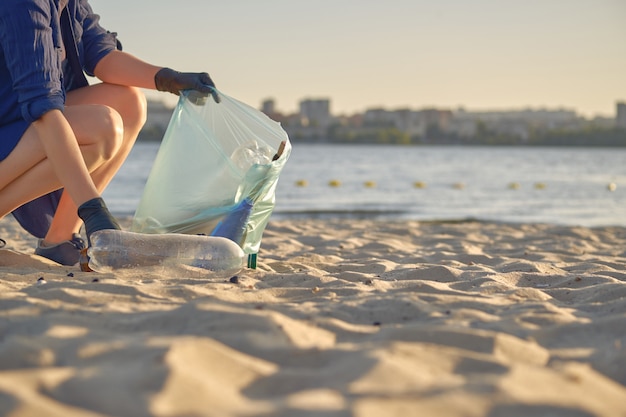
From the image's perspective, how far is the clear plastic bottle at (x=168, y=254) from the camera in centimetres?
272

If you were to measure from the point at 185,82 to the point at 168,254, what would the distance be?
0.81 m

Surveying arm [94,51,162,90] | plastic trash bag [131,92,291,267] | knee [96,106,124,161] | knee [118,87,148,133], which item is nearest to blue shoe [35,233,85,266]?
plastic trash bag [131,92,291,267]

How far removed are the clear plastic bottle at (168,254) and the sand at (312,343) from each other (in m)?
0.06

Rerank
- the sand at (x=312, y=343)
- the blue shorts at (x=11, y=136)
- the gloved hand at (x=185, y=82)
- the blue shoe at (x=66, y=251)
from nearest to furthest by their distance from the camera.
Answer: the sand at (x=312, y=343) → the blue shorts at (x=11, y=136) → the blue shoe at (x=66, y=251) → the gloved hand at (x=185, y=82)

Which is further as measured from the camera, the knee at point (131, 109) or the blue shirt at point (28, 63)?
the knee at point (131, 109)

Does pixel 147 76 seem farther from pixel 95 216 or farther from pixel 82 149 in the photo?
pixel 95 216

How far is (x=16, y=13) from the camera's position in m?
2.70

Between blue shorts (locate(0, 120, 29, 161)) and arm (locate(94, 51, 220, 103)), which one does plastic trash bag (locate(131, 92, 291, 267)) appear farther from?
blue shorts (locate(0, 120, 29, 161))

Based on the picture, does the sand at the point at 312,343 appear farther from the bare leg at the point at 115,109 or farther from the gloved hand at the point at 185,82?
the gloved hand at the point at 185,82

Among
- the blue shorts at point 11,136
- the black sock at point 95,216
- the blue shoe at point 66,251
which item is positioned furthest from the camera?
the blue shoe at point 66,251

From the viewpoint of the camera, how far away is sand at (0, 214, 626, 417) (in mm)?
1463

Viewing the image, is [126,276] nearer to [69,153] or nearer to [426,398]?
[69,153]

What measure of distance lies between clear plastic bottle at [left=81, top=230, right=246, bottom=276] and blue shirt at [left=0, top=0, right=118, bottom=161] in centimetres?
55

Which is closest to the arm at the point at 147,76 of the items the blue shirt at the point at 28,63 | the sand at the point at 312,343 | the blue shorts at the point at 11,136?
the blue shirt at the point at 28,63
